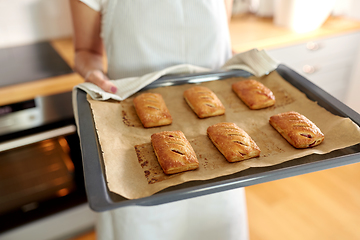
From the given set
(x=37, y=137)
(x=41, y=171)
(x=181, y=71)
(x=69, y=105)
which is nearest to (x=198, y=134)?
(x=181, y=71)

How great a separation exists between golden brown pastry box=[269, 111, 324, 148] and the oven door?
3.71 feet

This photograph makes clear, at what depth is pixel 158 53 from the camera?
1.16 m

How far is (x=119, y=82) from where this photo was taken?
3.52 ft

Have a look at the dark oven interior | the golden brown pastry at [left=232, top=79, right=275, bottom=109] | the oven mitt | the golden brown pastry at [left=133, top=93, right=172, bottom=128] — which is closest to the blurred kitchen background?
the dark oven interior

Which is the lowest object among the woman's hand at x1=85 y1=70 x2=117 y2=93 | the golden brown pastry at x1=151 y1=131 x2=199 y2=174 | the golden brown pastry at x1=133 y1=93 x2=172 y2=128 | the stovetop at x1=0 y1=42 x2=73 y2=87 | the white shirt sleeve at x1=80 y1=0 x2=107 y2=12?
the stovetop at x1=0 y1=42 x2=73 y2=87

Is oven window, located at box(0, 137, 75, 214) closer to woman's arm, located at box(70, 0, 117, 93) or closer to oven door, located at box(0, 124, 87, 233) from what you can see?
oven door, located at box(0, 124, 87, 233)

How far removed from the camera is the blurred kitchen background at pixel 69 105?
1.55 meters

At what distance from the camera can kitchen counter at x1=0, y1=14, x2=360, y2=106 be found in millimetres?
1473

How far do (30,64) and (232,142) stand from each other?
135cm

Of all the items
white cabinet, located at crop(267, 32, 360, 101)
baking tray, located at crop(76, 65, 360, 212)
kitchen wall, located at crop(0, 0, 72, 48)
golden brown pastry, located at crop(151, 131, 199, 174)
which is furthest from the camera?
white cabinet, located at crop(267, 32, 360, 101)

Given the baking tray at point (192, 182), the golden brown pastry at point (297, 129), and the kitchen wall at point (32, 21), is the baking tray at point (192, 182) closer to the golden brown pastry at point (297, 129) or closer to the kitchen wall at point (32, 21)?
the golden brown pastry at point (297, 129)

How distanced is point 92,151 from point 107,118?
18 centimetres

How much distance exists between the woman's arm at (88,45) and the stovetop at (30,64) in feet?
1.19

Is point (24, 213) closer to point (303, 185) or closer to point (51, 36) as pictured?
point (51, 36)
